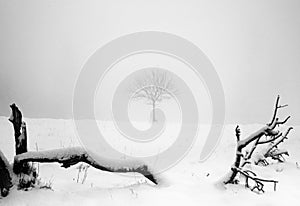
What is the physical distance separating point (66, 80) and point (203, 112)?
132ft

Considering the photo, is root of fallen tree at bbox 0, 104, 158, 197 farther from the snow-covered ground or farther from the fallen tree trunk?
the snow-covered ground

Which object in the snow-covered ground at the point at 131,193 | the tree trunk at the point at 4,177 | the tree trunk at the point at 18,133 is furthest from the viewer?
the tree trunk at the point at 18,133

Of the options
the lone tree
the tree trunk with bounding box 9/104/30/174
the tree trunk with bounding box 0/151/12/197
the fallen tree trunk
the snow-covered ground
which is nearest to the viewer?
the tree trunk with bounding box 0/151/12/197

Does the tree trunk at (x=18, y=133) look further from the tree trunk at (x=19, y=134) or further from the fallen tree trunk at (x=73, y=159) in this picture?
the fallen tree trunk at (x=73, y=159)

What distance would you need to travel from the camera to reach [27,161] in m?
4.55

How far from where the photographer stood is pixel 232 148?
47.8 ft

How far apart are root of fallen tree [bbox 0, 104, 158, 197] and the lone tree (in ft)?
88.0

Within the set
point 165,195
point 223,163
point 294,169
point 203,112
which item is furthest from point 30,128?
point 203,112

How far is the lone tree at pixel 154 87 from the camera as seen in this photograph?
32.5m

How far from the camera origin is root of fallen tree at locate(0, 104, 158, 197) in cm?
435

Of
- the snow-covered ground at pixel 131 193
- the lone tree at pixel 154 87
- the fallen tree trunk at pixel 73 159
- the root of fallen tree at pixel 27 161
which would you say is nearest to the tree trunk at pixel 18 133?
the root of fallen tree at pixel 27 161

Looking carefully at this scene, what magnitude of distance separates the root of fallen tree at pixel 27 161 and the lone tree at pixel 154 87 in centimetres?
2681

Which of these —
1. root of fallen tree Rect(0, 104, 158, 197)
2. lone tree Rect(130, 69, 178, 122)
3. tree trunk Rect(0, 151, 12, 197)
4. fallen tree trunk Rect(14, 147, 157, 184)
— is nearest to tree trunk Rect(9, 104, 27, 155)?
root of fallen tree Rect(0, 104, 158, 197)

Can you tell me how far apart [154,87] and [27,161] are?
2849cm
